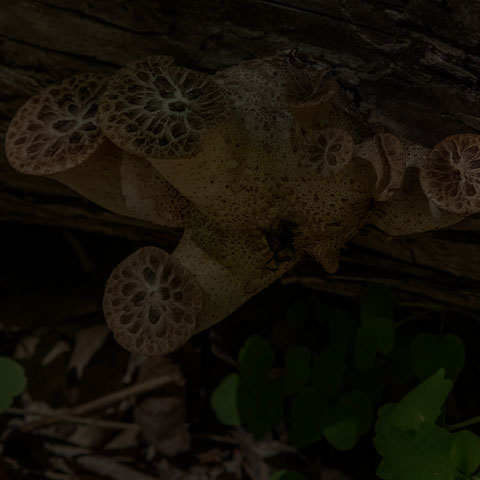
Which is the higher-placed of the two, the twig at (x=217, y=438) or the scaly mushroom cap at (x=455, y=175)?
the scaly mushroom cap at (x=455, y=175)

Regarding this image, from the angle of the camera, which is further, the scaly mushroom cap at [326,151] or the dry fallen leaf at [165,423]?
the dry fallen leaf at [165,423]

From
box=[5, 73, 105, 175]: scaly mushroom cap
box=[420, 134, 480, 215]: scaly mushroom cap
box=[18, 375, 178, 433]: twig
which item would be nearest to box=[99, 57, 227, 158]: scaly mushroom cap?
box=[5, 73, 105, 175]: scaly mushroom cap

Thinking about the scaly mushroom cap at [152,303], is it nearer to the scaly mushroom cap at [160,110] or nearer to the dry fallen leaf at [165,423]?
the scaly mushroom cap at [160,110]

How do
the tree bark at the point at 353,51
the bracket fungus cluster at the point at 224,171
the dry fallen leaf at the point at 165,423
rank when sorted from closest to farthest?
the bracket fungus cluster at the point at 224,171, the tree bark at the point at 353,51, the dry fallen leaf at the point at 165,423

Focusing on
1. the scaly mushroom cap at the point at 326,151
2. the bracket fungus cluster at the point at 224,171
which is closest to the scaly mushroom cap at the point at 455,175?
the bracket fungus cluster at the point at 224,171

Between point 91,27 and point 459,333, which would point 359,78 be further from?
point 459,333

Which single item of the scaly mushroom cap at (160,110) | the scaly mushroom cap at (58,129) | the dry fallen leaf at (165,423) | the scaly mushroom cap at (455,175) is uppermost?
the scaly mushroom cap at (455,175)

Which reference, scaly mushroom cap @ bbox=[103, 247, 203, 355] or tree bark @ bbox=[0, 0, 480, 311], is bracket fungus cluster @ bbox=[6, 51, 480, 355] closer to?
scaly mushroom cap @ bbox=[103, 247, 203, 355]

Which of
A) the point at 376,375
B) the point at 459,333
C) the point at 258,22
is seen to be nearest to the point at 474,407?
the point at 459,333
